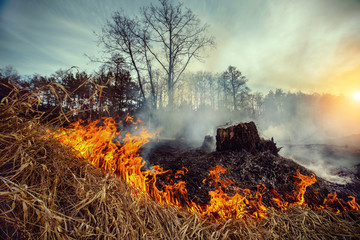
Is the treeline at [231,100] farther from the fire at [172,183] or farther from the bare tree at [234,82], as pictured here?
the fire at [172,183]

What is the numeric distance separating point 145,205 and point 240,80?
2878 cm

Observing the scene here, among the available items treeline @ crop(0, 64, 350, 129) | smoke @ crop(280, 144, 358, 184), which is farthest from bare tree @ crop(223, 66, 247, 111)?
smoke @ crop(280, 144, 358, 184)

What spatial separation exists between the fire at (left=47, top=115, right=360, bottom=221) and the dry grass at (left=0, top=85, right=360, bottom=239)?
0.82 feet

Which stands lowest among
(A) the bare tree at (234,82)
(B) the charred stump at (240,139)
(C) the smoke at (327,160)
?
(C) the smoke at (327,160)

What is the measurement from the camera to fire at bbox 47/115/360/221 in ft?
5.64

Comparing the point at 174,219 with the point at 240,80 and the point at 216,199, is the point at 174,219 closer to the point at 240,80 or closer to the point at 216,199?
the point at 216,199

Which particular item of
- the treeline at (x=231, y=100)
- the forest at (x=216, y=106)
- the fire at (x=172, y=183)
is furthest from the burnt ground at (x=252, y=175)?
the treeline at (x=231, y=100)

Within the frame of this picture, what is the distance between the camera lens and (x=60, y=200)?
3.23 ft

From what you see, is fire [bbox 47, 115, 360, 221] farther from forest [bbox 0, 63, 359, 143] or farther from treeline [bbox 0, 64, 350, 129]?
treeline [bbox 0, 64, 350, 129]

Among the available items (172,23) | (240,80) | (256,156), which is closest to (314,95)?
(240,80)

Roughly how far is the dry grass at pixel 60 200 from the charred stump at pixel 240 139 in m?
2.95

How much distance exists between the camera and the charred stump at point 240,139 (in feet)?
15.0

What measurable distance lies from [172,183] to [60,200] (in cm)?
240

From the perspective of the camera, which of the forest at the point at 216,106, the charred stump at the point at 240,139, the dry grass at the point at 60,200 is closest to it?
the dry grass at the point at 60,200
